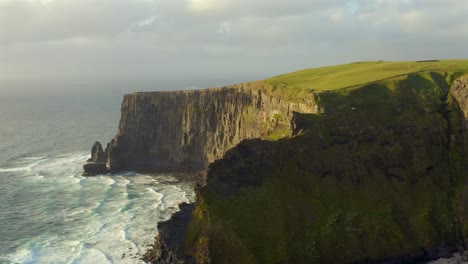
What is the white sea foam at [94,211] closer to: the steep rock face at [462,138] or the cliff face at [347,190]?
the cliff face at [347,190]

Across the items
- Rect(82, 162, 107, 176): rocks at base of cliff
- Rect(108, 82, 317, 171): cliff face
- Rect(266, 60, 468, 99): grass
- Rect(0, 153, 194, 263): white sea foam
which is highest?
Rect(266, 60, 468, 99): grass

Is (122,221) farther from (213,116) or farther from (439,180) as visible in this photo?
(439,180)

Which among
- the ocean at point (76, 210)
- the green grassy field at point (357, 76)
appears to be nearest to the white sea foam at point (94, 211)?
the ocean at point (76, 210)

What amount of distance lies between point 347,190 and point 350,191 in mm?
549

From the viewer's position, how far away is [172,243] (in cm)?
7581

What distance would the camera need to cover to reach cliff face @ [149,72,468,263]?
7256 cm

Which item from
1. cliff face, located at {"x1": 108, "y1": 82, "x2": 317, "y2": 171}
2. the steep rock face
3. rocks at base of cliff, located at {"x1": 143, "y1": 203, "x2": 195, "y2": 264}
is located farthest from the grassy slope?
cliff face, located at {"x1": 108, "y1": 82, "x2": 317, "y2": 171}

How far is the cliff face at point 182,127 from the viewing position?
133 meters

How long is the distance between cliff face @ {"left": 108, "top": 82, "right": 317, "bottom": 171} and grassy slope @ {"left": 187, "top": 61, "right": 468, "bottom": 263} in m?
38.6

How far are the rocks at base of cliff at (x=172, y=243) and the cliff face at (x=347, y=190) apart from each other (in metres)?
0.53

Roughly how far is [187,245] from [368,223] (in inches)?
1186

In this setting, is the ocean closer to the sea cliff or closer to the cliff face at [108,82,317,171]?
the cliff face at [108,82,317,171]

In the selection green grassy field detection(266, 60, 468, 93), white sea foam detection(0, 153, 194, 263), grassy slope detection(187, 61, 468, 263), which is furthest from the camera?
green grassy field detection(266, 60, 468, 93)

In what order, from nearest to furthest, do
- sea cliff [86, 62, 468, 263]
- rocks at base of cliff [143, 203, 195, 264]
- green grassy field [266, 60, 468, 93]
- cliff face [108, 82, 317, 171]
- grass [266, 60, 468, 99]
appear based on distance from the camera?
sea cliff [86, 62, 468, 263], rocks at base of cliff [143, 203, 195, 264], grass [266, 60, 468, 99], green grassy field [266, 60, 468, 93], cliff face [108, 82, 317, 171]
